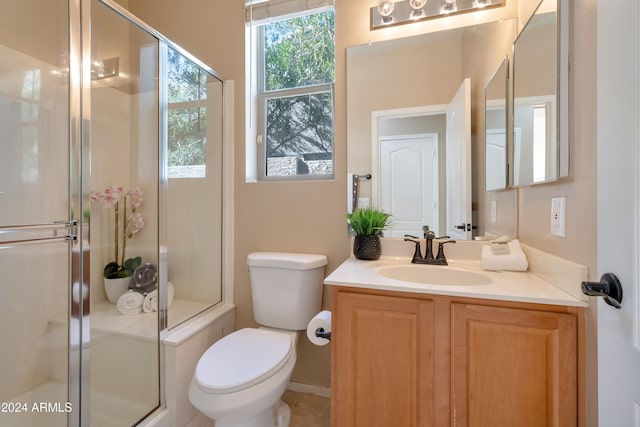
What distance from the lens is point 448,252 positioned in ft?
4.70

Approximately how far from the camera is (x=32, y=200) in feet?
4.47

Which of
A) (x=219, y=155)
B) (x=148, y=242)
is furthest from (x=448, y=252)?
(x=148, y=242)

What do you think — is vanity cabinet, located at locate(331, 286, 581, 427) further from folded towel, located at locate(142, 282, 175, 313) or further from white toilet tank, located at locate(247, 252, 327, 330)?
folded towel, located at locate(142, 282, 175, 313)

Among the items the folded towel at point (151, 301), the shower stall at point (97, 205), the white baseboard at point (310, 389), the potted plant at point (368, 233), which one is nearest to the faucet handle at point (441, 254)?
the potted plant at point (368, 233)

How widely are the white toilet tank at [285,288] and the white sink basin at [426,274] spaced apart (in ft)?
1.41

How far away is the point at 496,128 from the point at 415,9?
2.52 ft

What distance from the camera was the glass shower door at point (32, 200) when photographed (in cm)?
125

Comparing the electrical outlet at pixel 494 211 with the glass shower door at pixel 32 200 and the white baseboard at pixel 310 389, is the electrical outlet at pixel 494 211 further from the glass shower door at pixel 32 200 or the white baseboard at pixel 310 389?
the glass shower door at pixel 32 200

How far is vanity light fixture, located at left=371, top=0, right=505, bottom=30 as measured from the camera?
142cm

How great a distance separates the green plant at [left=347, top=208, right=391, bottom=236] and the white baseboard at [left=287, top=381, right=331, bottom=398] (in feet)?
3.20

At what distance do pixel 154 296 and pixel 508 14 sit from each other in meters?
2.32

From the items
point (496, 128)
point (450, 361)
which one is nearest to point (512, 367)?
point (450, 361)

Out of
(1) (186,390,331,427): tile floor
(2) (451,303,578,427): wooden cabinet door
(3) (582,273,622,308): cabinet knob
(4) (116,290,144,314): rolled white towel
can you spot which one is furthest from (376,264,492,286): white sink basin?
(4) (116,290,144,314): rolled white towel

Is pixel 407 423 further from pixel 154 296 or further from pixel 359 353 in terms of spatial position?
pixel 154 296
